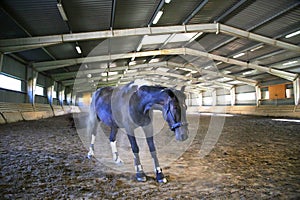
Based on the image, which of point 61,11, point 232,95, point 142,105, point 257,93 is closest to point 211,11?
point 61,11

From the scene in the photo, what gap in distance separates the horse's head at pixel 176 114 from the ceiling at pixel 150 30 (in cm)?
197

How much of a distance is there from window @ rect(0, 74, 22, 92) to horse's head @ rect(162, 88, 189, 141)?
14905 mm

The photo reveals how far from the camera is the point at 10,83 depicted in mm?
14820

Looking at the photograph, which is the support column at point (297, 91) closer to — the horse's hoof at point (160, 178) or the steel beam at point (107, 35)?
the steel beam at point (107, 35)

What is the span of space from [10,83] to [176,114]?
16241 millimetres

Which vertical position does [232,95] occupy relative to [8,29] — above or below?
below

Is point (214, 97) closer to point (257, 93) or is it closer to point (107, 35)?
point (257, 93)

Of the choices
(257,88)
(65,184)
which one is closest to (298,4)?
(65,184)

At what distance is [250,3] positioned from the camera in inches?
397

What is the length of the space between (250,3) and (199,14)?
267cm

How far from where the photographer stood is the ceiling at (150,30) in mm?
9695

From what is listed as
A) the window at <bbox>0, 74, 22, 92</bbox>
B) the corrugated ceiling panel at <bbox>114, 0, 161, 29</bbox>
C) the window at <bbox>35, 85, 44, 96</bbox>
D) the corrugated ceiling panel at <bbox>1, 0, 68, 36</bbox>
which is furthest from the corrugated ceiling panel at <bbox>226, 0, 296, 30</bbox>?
the window at <bbox>35, 85, 44, 96</bbox>

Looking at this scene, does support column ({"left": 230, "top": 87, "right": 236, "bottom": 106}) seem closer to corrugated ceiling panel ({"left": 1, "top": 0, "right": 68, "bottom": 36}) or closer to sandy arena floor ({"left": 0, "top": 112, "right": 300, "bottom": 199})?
corrugated ceiling panel ({"left": 1, "top": 0, "right": 68, "bottom": 36})

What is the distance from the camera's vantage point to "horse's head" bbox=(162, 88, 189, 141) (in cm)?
254
